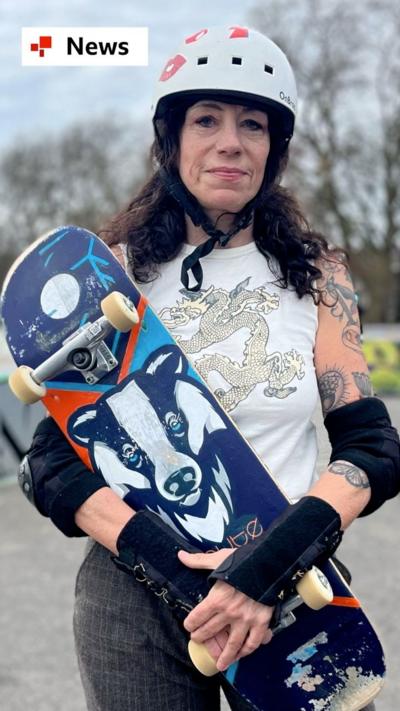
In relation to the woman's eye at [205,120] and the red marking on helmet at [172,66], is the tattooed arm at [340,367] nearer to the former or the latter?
the woman's eye at [205,120]

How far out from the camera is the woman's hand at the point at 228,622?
1513 millimetres

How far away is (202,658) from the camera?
1539 millimetres

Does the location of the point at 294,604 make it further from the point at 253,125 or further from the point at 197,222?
the point at 253,125

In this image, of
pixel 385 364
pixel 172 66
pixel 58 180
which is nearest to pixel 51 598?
pixel 172 66

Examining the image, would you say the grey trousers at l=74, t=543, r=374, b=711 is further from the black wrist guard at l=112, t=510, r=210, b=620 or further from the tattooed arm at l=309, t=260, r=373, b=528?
the tattooed arm at l=309, t=260, r=373, b=528

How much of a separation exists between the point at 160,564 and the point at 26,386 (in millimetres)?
453

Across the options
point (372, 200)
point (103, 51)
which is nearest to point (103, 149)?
point (372, 200)

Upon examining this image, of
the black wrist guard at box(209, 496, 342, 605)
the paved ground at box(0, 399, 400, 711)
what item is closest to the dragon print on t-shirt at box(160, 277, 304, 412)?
the black wrist guard at box(209, 496, 342, 605)

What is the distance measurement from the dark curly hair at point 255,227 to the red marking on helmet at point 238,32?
0.21m

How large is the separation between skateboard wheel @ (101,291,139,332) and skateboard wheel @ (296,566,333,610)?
23.9 inches

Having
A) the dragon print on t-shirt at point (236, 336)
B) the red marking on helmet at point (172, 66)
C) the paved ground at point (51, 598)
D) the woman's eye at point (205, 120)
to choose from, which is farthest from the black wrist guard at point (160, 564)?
the paved ground at point (51, 598)

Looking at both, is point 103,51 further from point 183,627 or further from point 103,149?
point 103,149

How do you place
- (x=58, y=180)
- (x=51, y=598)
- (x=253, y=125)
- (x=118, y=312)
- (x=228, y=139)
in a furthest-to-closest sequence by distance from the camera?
(x=58, y=180), (x=51, y=598), (x=253, y=125), (x=228, y=139), (x=118, y=312)

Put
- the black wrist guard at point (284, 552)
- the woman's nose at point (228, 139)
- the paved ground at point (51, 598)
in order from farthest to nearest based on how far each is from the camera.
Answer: the paved ground at point (51, 598)
the woman's nose at point (228, 139)
the black wrist guard at point (284, 552)
